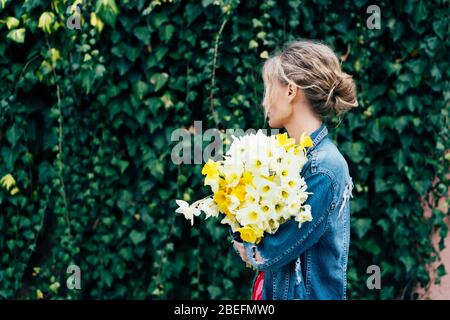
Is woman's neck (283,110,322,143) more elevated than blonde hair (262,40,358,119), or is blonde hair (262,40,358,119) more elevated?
blonde hair (262,40,358,119)

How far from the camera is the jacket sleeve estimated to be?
1.70 m

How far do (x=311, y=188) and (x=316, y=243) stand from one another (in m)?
0.18

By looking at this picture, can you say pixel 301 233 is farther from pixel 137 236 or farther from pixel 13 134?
pixel 13 134

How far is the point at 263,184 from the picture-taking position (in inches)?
66.2

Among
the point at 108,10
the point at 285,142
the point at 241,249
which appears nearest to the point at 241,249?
the point at 241,249

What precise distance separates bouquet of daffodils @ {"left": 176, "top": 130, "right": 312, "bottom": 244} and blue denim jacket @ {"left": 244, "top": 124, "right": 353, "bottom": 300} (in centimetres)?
4

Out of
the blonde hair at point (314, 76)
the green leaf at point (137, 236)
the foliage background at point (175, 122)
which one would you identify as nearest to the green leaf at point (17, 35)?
the foliage background at point (175, 122)

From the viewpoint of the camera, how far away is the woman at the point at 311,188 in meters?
1.72

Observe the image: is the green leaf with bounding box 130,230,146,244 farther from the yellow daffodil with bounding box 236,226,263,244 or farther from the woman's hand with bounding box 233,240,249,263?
the yellow daffodil with bounding box 236,226,263,244

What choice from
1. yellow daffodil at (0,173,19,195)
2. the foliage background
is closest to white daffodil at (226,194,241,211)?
the foliage background

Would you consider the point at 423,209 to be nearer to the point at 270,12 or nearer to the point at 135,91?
the point at 270,12

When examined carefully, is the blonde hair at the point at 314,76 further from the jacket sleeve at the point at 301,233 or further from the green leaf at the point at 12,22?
the green leaf at the point at 12,22

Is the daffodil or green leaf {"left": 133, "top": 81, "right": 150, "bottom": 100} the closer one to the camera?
the daffodil

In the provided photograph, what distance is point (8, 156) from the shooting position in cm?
326
